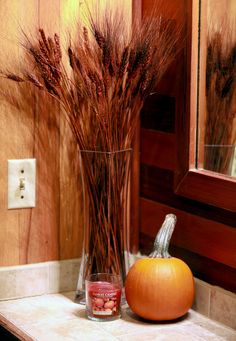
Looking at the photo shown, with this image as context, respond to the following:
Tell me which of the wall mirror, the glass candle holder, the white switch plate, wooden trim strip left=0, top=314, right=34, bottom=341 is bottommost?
wooden trim strip left=0, top=314, right=34, bottom=341

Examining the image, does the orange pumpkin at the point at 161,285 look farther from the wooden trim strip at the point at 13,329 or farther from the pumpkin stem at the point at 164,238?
the wooden trim strip at the point at 13,329

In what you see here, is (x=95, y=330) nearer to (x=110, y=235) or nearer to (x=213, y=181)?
(x=110, y=235)

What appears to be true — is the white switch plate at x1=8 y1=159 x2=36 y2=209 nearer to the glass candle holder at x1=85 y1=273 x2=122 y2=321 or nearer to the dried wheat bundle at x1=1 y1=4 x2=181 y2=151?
the dried wheat bundle at x1=1 y1=4 x2=181 y2=151

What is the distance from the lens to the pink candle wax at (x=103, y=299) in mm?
1821

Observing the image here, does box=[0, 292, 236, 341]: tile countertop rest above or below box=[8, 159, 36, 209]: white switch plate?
below

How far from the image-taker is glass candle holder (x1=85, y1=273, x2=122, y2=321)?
1.82 meters

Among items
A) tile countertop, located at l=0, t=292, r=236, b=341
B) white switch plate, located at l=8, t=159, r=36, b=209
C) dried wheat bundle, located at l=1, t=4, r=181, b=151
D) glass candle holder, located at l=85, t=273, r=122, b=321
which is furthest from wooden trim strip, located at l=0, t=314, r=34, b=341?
dried wheat bundle, located at l=1, t=4, r=181, b=151

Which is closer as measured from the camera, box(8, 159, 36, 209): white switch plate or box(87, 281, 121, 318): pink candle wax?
box(87, 281, 121, 318): pink candle wax

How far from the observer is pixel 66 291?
6.81 ft

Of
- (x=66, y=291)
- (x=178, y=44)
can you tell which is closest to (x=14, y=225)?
(x=66, y=291)

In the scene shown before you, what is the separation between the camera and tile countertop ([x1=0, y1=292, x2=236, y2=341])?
69.0 inches

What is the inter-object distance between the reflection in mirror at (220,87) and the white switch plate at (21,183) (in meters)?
→ 0.43

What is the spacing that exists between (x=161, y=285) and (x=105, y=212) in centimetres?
24

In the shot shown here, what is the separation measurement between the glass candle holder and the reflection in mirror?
353 mm
